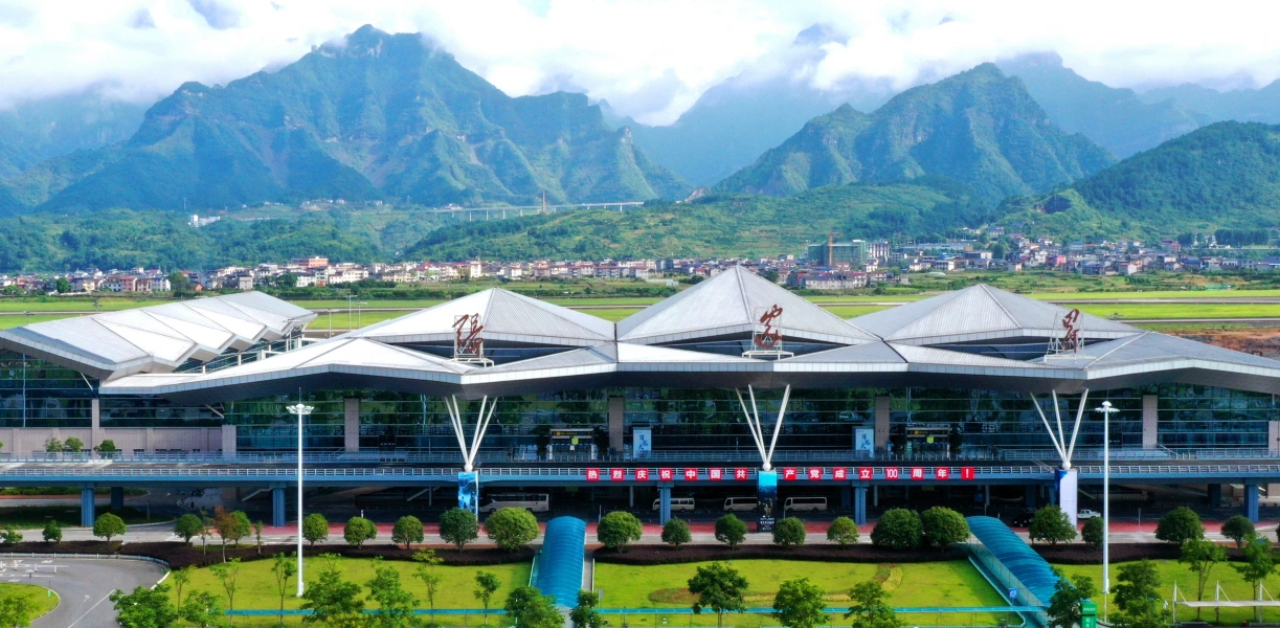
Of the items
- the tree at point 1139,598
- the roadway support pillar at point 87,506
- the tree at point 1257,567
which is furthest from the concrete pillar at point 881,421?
the roadway support pillar at point 87,506

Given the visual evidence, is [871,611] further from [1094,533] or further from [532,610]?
[1094,533]

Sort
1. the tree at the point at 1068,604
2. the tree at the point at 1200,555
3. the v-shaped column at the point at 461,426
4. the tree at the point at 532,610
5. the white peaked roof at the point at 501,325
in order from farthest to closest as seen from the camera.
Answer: the white peaked roof at the point at 501,325 → the v-shaped column at the point at 461,426 → the tree at the point at 1200,555 → the tree at the point at 1068,604 → the tree at the point at 532,610

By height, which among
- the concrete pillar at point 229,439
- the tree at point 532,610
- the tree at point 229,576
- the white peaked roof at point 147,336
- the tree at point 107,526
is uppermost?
the white peaked roof at point 147,336

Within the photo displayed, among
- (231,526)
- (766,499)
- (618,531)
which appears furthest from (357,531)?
(766,499)

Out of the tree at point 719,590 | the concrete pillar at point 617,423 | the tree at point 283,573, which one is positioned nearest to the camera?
the tree at point 719,590

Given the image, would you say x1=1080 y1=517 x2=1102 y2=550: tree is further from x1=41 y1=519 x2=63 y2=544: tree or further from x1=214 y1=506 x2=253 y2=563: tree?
x1=41 y1=519 x2=63 y2=544: tree

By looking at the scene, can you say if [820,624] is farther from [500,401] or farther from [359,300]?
[359,300]

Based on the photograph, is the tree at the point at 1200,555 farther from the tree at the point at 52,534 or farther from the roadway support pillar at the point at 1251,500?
the tree at the point at 52,534

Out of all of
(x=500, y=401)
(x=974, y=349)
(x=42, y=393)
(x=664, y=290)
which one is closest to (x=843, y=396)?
(x=974, y=349)
